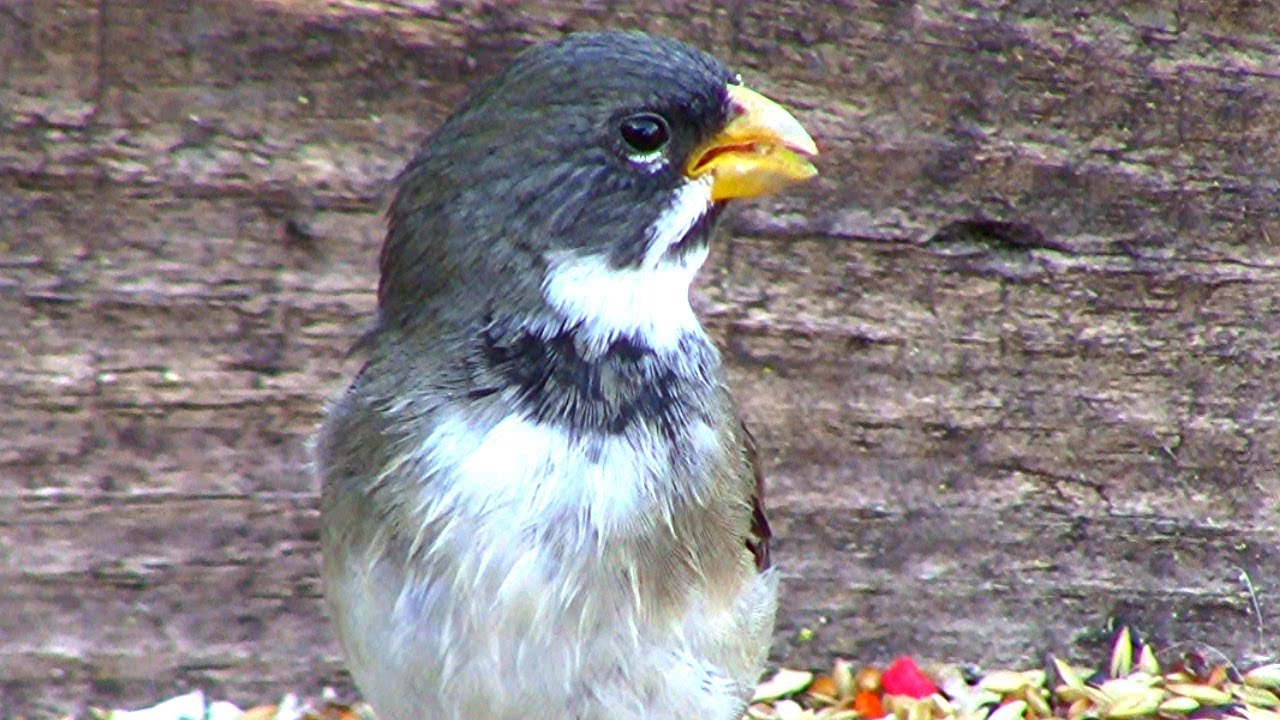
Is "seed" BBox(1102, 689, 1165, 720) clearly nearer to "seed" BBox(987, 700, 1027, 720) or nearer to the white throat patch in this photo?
"seed" BBox(987, 700, 1027, 720)

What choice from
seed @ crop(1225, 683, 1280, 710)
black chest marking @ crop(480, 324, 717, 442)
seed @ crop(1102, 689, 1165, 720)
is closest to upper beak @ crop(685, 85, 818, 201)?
black chest marking @ crop(480, 324, 717, 442)

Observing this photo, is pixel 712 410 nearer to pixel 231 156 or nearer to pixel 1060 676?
pixel 231 156

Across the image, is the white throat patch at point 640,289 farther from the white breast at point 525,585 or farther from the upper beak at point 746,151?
the white breast at point 525,585

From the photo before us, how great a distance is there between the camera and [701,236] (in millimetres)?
2760

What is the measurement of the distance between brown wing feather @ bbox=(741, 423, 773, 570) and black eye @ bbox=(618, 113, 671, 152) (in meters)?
0.65

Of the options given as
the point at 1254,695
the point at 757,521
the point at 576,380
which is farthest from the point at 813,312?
the point at 1254,695

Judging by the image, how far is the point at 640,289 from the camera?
269 cm

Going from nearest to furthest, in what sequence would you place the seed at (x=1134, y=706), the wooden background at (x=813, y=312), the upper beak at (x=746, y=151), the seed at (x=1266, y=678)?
the upper beak at (x=746, y=151), the wooden background at (x=813, y=312), the seed at (x=1134, y=706), the seed at (x=1266, y=678)

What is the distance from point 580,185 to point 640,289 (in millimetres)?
206

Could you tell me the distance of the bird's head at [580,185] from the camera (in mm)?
2604

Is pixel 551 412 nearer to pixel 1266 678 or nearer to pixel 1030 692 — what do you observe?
pixel 1030 692

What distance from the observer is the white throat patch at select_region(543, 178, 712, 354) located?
262 centimetres

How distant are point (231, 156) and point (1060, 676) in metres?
2.22

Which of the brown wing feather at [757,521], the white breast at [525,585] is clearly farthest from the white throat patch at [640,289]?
the brown wing feather at [757,521]
